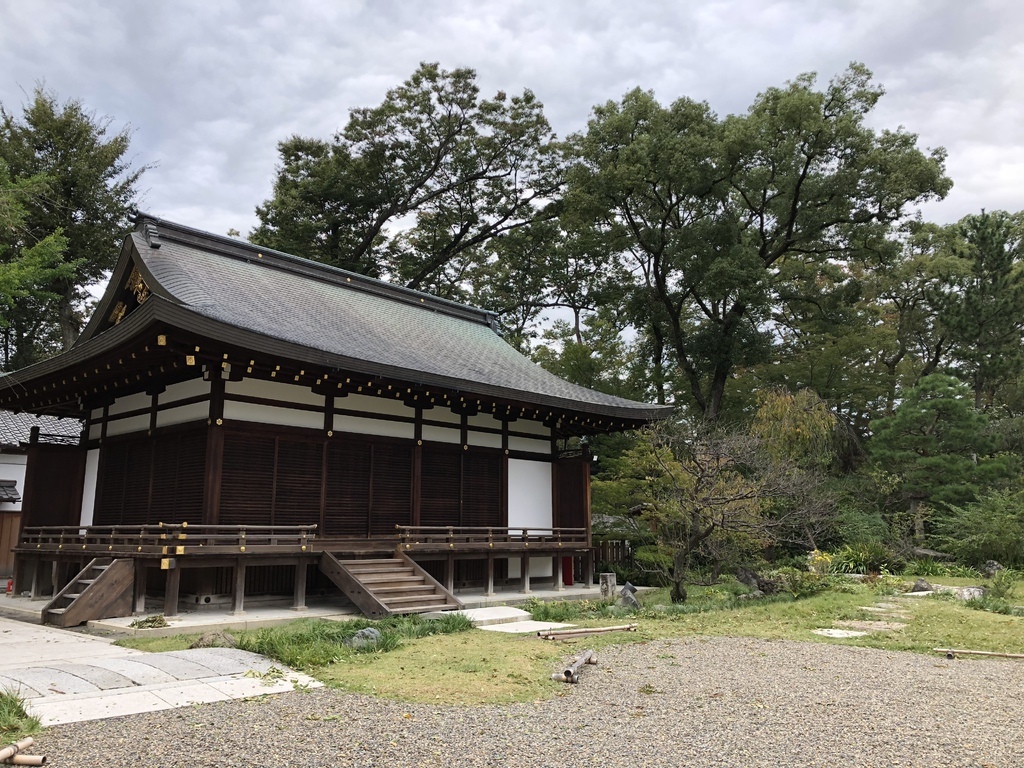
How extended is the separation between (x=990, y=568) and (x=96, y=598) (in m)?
20.3

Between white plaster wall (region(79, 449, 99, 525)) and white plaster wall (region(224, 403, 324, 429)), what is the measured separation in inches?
191

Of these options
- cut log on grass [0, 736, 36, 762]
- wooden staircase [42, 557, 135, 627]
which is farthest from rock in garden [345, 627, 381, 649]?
wooden staircase [42, 557, 135, 627]

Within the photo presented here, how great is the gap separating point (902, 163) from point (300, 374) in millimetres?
21196

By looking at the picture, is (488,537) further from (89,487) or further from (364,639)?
(89,487)

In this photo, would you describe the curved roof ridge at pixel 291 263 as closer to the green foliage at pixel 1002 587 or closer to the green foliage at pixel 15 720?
the green foliage at pixel 15 720

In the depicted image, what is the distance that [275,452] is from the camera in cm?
1321

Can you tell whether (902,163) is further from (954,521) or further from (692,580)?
(692,580)

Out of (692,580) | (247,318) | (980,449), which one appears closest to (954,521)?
(980,449)

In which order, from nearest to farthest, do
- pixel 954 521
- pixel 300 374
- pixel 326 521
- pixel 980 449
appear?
pixel 300 374 < pixel 326 521 < pixel 954 521 < pixel 980 449

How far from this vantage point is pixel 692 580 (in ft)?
58.3

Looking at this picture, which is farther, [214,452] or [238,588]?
[214,452]

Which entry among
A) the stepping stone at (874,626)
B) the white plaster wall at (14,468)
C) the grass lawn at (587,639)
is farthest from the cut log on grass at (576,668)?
Result: the white plaster wall at (14,468)

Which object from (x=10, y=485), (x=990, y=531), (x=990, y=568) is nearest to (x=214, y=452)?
(x=10, y=485)

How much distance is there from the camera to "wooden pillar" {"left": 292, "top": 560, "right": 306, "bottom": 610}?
40.5 ft
